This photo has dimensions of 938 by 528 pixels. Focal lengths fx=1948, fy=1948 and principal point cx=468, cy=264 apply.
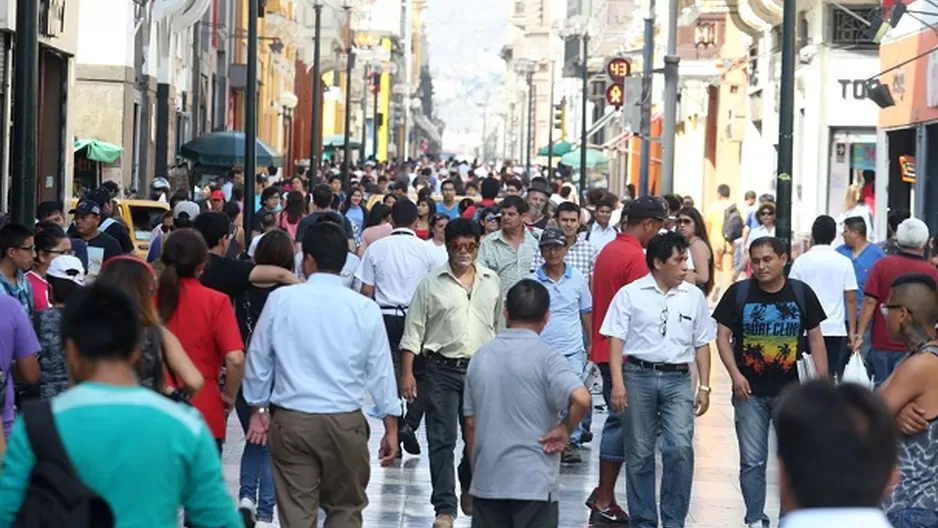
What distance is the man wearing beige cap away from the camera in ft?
45.2

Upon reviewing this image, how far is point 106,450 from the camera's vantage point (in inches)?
190

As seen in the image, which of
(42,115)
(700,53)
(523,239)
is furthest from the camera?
(700,53)

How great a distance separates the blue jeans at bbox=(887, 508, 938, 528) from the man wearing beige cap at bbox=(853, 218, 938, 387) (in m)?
6.61

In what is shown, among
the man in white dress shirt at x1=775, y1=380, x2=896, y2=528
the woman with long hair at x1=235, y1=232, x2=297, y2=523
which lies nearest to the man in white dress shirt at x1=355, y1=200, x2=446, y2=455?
the woman with long hair at x1=235, y1=232, x2=297, y2=523

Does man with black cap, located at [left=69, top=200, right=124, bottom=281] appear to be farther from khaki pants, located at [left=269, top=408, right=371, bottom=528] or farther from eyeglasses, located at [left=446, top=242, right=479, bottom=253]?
khaki pants, located at [left=269, top=408, right=371, bottom=528]

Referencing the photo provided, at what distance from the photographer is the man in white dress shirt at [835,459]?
3.68m

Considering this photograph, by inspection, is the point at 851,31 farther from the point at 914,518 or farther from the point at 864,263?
the point at 914,518

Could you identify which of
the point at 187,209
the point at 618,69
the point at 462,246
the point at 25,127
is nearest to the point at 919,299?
the point at 462,246

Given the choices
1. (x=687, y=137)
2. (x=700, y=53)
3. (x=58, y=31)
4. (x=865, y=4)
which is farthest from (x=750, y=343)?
(x=687, y=137)

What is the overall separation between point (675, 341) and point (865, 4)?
23289mm

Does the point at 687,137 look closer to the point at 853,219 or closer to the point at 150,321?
the point at 853,219

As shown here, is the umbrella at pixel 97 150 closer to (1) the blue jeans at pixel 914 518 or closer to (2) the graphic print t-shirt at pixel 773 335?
(2) the graphic print t-shirt at pixel 773 335

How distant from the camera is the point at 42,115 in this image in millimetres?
25656

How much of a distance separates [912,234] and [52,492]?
400 inches
